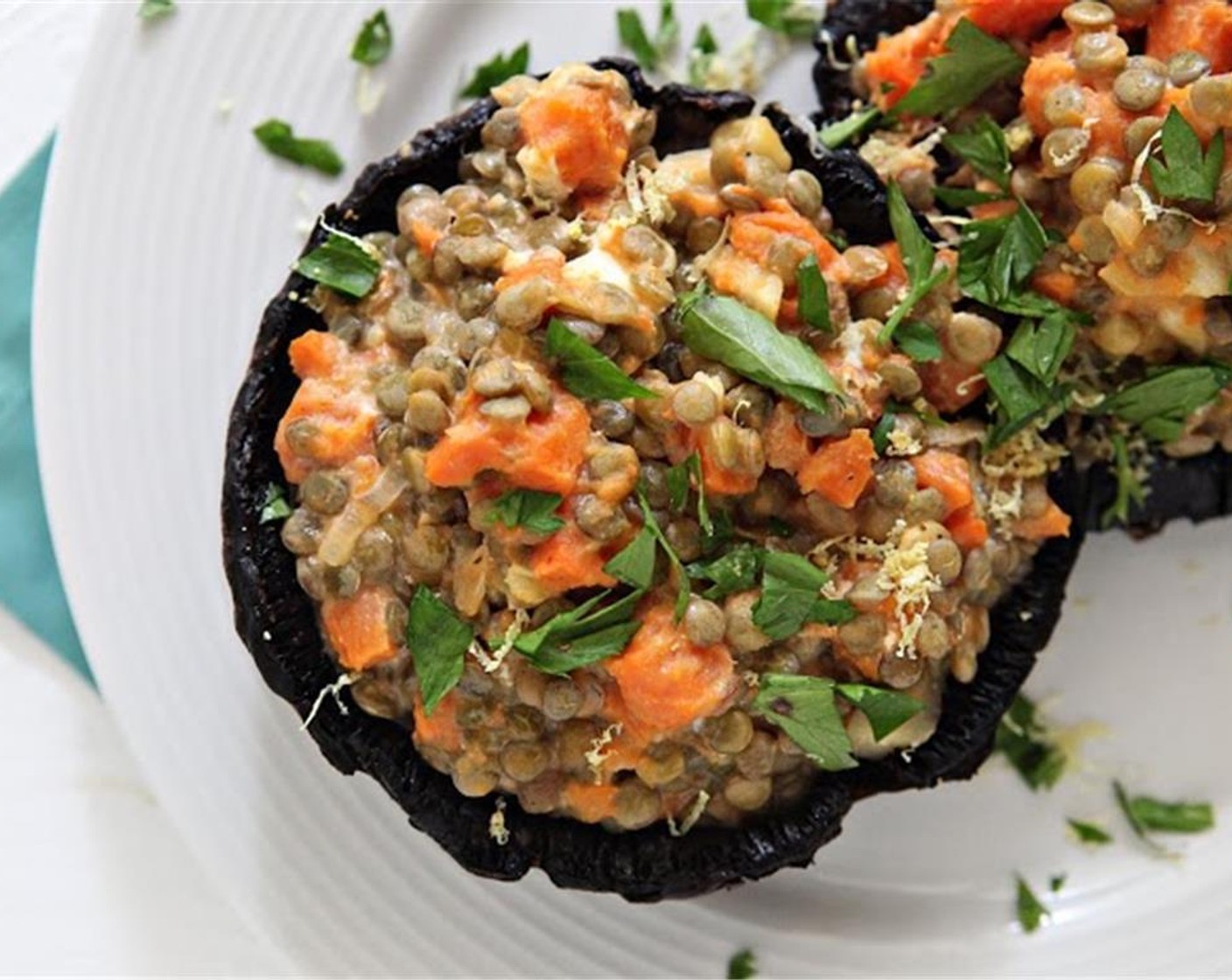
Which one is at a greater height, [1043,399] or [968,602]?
[1043,399]

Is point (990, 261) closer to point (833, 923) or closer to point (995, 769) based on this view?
point (995, 769)

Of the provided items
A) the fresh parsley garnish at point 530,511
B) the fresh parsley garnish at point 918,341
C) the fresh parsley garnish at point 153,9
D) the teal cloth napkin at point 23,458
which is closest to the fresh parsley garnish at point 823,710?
the fresh parsley garnish at point 530,511

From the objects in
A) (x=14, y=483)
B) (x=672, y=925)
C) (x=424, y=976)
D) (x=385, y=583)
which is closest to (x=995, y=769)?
(x=672, y=925)

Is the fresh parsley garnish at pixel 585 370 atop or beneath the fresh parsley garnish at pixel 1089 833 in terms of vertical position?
atop

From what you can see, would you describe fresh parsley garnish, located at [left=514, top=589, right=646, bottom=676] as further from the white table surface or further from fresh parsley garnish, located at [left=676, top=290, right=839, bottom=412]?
the white table surface

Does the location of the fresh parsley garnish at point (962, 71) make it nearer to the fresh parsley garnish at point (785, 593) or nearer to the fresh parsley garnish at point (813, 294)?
the fresh parsley garnish at point (813, 294)

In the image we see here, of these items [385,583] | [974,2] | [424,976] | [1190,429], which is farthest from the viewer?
[424,976]

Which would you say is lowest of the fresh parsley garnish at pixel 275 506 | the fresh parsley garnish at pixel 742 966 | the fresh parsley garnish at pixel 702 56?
the fresh parsley garnish at pixel 742 966
